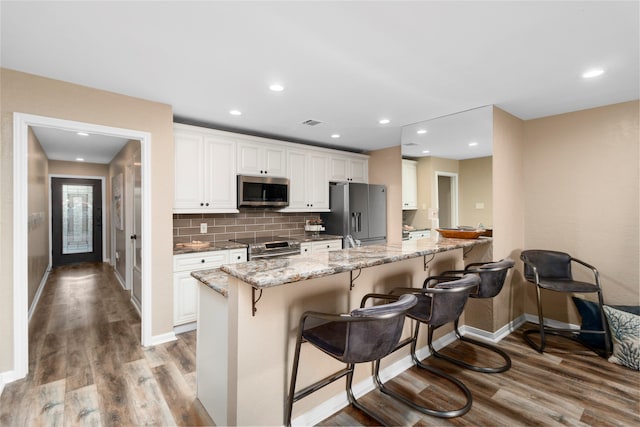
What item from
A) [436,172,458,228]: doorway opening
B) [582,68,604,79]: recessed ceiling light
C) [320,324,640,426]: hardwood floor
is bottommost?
[320,324,640,426]: hardwood floor

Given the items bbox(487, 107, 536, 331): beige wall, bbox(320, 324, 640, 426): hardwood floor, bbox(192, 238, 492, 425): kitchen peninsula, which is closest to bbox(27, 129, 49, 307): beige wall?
bbox(192, 238, 492, 425): kitchen peninsula

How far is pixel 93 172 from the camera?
705cm

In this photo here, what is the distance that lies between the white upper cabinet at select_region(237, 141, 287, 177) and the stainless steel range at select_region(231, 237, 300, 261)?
37.6 inches

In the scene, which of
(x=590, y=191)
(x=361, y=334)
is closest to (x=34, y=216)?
(x=361, y=334)

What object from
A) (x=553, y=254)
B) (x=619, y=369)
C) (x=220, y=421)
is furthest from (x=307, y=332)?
(x=553, y=254)

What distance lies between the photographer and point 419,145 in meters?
3.82

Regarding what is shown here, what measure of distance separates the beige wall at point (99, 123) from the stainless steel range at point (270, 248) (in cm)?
100

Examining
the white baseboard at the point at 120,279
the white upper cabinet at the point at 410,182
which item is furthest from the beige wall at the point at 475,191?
the white baseboard at the point at 120,279

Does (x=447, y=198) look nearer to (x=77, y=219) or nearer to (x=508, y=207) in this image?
(x=508, y=207)

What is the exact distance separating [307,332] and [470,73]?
7.44ft

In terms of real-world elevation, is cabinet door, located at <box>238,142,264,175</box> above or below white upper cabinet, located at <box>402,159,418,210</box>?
above

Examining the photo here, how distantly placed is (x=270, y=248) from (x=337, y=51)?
256 centimetres

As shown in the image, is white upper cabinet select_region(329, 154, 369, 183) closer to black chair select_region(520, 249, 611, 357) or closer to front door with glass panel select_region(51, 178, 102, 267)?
black chair select_region(520, 249, 611, 357)

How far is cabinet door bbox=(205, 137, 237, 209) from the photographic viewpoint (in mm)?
3760
